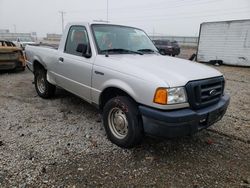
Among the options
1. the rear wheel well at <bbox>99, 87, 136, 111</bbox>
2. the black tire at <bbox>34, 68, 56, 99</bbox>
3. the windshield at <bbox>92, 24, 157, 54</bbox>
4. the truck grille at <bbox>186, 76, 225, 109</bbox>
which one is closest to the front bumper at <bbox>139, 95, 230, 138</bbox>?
the truck grille at <bbox>186, 76, 225, 109</bbox>

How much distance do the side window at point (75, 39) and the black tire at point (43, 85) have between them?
145cm

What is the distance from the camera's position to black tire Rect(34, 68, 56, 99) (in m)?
5.74

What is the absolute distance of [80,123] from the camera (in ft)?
14.8

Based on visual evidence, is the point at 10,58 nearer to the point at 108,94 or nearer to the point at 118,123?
the point at 108,94

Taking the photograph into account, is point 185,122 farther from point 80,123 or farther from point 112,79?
point 80,123

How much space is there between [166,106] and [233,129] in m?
2.36

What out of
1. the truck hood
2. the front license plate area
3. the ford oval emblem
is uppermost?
the truck hood

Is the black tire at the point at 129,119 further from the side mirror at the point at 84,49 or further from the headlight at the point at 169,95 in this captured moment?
the side mirror at the point at 84,49

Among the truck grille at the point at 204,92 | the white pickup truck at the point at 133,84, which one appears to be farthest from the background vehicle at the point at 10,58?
the truck grille at the point at 204,92

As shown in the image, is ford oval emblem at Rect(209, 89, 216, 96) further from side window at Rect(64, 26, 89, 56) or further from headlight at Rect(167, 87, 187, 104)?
side window at Rect(64, 26, 89, 56)

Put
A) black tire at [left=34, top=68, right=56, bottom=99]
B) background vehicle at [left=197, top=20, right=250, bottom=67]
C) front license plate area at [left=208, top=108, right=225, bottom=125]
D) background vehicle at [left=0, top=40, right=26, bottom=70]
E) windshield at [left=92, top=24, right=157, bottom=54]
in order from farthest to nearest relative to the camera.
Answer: background vehicle at [left=197, top=20, right=250, bottom=67] < background vehicle at [left=0, top=40, right=26, bottom=70] < black tire at [left=34, top=68, right=56, bottom=99] < windshield at [left=92, top=24, right=157, bottom=54] < front license plate area at [left=208, top=108, right=225, bottom=125]

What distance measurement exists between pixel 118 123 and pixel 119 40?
1.61 meters

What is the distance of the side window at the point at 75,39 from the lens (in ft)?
13.8

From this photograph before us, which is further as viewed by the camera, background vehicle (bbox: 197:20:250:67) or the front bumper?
background vehicle (bbox: 197:20:250:67)
